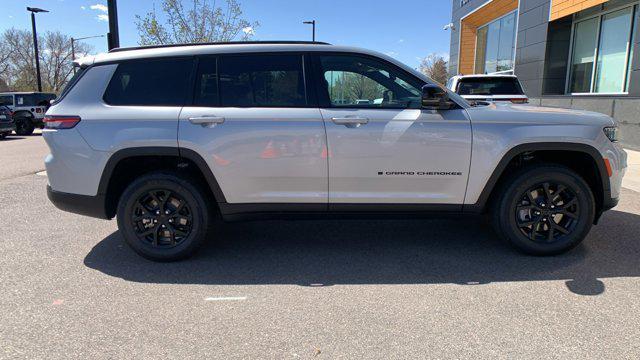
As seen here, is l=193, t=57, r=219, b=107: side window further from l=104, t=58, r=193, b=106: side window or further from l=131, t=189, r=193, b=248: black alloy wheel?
l=131, t=189, r=193, b=248: black alloy wheel

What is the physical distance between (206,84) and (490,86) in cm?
741

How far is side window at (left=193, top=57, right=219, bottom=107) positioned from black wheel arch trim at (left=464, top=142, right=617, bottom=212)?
2.42m

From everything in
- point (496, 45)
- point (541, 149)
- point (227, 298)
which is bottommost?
point (227, 298)

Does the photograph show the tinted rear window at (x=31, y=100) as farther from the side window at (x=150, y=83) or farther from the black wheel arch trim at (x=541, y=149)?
the black wheel arch trim at (x=541, y=149)

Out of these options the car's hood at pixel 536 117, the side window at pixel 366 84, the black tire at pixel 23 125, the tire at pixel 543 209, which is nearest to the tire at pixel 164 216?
the side window at pixel 366 84

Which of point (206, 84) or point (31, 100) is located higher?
point (206, 84)

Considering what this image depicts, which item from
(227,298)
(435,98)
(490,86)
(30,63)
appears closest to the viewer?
(227,298)

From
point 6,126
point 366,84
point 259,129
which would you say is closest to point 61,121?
point 259,129

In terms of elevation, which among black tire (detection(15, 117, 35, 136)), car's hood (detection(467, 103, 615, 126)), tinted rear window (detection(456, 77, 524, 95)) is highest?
tinted rear window (detection(456, 77, 524, 95))

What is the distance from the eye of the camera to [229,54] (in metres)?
4.06

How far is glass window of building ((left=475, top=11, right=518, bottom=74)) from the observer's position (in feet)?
59.9

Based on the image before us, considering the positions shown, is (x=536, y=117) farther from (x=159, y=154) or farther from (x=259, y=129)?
(x=159, y=154)

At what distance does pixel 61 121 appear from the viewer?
13.0 ft

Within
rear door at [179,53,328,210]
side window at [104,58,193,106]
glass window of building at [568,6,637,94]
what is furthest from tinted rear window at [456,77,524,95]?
side window at [104,58,193,106]
